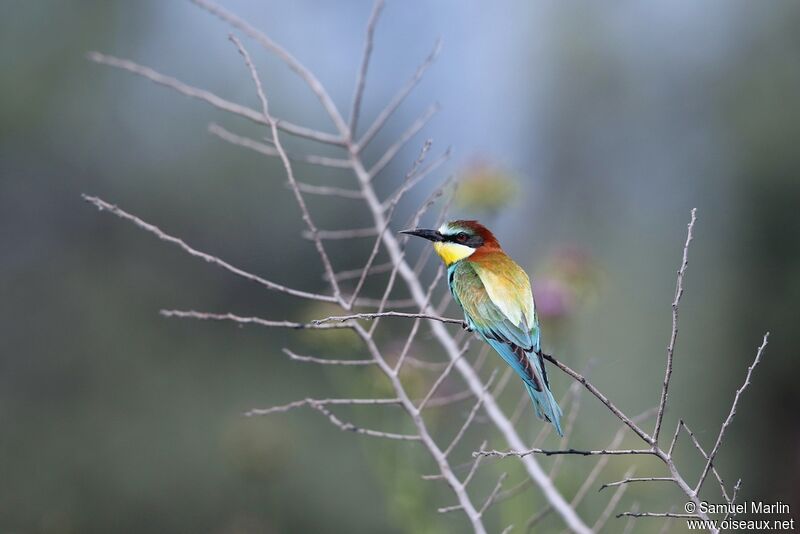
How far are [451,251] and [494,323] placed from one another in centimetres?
29

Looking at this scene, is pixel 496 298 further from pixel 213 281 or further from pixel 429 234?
pixel 213 281

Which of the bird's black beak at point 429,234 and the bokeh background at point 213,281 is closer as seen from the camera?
the bird's black beak at point 429,234

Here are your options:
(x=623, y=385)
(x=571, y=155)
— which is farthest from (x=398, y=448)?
(x=571, y=155)

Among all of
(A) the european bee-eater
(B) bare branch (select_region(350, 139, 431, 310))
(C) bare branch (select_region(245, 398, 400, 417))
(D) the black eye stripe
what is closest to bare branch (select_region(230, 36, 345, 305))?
(B) bare branch (select_region(350, 139, 431, 310))

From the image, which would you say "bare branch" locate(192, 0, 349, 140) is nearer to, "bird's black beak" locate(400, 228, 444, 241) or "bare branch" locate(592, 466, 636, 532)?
"bird's black beak" locate(400, 228, 444, 241)

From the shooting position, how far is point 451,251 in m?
1.74

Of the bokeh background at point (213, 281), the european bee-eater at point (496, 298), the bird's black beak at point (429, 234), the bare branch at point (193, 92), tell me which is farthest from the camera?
the bokeh background at point (213, 281)

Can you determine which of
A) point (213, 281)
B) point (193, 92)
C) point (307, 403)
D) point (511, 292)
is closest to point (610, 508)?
point (511, 292)

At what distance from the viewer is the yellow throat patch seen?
172 centimetres

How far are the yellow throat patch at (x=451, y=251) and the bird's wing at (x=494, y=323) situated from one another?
0.06 metres

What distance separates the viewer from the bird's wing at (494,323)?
138cm

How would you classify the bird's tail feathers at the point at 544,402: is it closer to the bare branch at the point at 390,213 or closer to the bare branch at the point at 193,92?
the bare branch at the point at 390,213

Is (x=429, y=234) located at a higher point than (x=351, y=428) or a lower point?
higher

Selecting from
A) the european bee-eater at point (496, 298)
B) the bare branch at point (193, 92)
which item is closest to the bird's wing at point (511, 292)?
the european bee-eater at point (496, 298)
